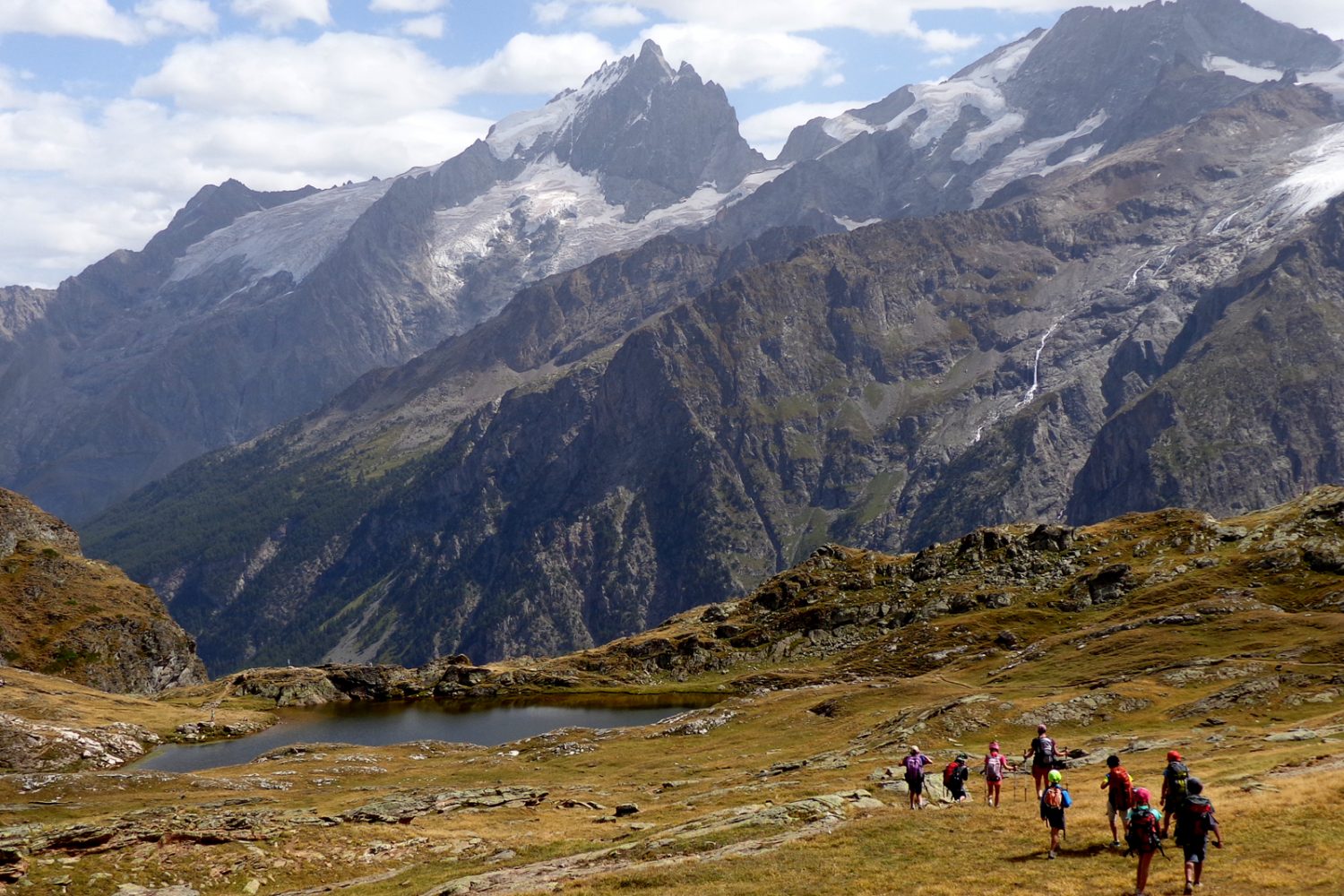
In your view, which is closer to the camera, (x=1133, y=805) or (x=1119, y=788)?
(x=1133, y=805)

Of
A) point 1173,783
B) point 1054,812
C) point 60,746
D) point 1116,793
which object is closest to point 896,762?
point 1054,812

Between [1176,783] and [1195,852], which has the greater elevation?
[1176,783]

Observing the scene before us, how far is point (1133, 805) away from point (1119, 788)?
2646 millimetres

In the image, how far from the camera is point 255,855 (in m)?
62.2

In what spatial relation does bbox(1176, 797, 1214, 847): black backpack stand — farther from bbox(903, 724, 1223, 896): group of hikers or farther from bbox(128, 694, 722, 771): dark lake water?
bbox(128, 694, 722, 771): dark lake water

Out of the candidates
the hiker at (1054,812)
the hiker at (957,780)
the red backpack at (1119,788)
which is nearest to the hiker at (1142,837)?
the red backpack at (1119,788)

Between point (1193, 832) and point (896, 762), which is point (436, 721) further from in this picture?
point (1193, 832)

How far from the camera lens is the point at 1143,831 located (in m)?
38.3

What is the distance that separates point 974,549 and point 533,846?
449 ft

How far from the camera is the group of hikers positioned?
38375 mm

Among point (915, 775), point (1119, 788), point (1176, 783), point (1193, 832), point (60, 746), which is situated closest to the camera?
point (1193, 832)

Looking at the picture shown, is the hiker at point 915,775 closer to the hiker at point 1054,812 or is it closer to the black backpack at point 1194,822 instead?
the hiker at point 1054,812

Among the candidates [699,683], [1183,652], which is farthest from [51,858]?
[699,683]

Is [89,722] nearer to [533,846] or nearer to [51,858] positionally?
[51,858]
